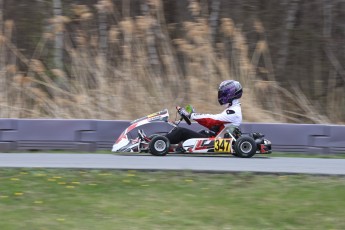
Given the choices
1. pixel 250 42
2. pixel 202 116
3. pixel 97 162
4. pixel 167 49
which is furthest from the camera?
pixel 250 42

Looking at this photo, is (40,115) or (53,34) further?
(53,34)

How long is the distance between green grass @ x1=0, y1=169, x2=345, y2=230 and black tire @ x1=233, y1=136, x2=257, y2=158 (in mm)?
2454

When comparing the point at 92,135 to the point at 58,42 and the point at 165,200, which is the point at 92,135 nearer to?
the point at 165,200

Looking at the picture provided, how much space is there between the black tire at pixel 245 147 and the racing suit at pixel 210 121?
43 centimetres

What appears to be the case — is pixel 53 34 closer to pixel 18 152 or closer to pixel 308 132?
pixel 18 152

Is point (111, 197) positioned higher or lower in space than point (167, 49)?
lower

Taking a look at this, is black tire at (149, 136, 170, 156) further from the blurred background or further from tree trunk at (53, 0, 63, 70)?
tree trunk at (53, 0, 63, 70)

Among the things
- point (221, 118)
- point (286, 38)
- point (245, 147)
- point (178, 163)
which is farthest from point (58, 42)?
point (178, 163)

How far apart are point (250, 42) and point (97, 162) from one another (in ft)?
32.1

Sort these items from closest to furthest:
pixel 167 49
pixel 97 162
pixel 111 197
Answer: pixel 111 197
pixel 97 162
pixel 167 49

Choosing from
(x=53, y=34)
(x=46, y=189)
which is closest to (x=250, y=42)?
(x=53, y=34)

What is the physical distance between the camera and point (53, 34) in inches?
726

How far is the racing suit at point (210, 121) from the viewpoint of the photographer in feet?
41.2

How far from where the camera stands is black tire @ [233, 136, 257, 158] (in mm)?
12430
